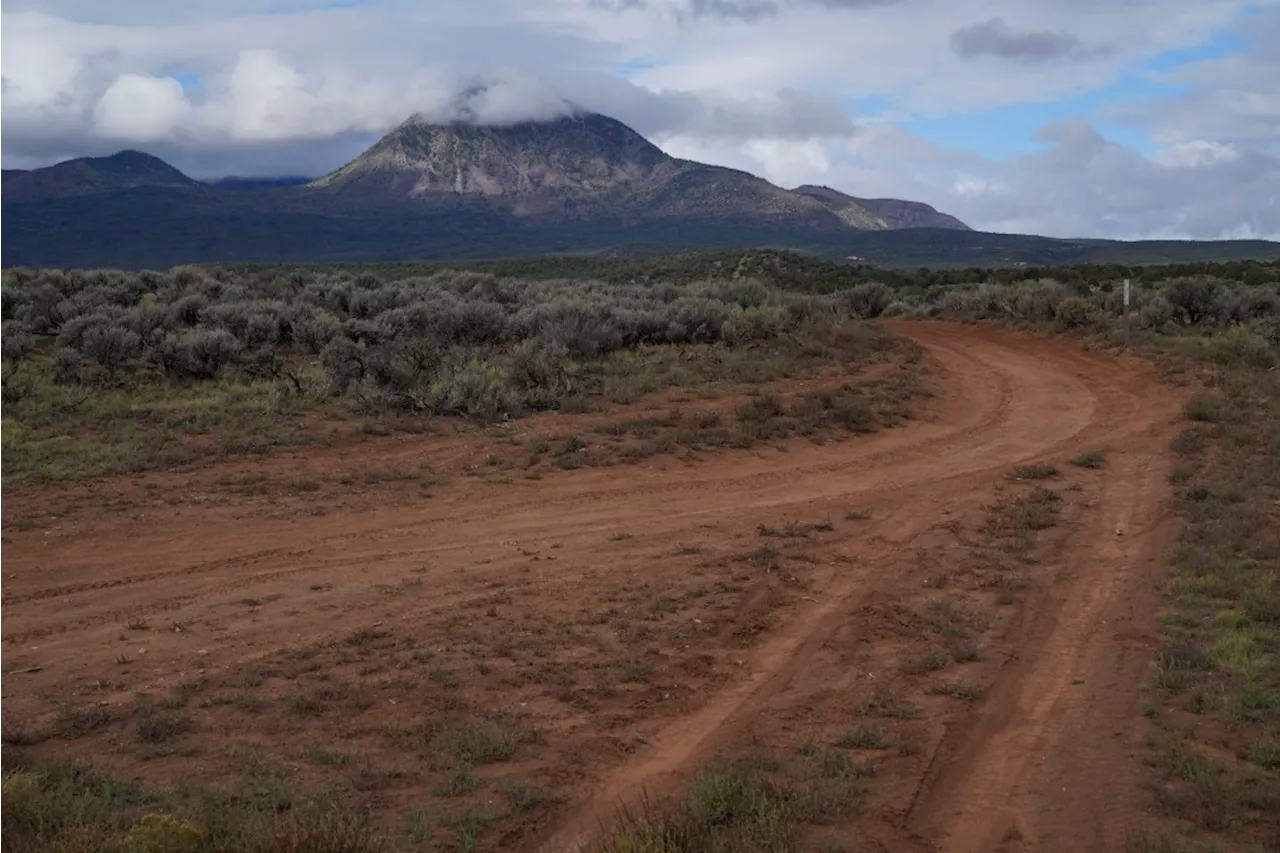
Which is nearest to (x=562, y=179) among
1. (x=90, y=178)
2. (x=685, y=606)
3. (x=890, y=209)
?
(x=890, y=209)

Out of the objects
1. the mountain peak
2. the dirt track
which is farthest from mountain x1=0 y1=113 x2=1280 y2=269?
the dirt track

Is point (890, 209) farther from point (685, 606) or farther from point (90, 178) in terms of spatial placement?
point (685, 606)

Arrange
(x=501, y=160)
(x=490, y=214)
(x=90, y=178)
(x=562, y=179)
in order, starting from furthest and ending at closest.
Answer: (x=90, y=178) < (x=501, y=160) < (x=562, y=179) < (x=490, y=214)

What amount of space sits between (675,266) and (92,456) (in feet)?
154

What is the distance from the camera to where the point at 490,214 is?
143 meters

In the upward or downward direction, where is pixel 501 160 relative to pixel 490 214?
upward

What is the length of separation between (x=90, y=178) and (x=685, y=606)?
185m

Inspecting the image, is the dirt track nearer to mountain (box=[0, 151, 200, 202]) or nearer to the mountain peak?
the mountain peak

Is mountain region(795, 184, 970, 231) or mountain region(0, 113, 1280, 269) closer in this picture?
mountain region(0, 113, 1280, 269)

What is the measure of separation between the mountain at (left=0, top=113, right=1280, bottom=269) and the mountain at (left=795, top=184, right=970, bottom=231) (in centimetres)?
55

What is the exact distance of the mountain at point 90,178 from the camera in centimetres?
15762

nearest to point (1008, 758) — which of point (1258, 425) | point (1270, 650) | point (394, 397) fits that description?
point (1270, 650)

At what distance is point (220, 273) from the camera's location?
3866 cm

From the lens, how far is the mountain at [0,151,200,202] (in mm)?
157625
